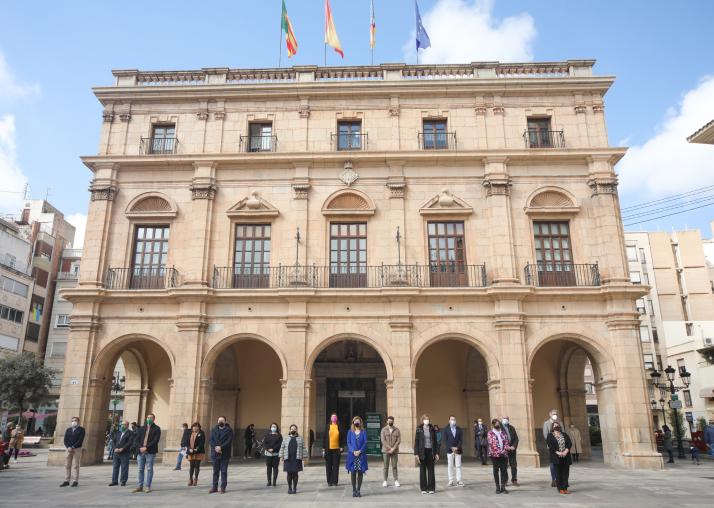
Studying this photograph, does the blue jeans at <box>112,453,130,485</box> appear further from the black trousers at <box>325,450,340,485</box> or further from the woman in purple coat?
the woman in purple coat

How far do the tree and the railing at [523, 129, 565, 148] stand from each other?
30.0 m

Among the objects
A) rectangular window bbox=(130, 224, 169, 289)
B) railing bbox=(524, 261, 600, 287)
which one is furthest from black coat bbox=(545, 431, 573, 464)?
rectangular window bbox=(130, 224, 169, 289)

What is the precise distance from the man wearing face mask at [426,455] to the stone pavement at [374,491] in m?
0.28

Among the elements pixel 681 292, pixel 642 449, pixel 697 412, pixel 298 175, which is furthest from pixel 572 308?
pixel 681 292

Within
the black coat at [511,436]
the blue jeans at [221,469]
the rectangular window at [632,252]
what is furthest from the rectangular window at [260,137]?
the rectangular window at [632,252]

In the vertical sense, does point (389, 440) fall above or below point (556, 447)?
above

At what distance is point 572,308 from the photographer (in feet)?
61.2

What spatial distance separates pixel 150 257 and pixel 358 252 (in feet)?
25.4

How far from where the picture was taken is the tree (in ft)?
102

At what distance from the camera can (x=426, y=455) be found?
11.8 meters

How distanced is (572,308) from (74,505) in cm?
1560

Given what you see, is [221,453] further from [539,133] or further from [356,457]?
[539,133]

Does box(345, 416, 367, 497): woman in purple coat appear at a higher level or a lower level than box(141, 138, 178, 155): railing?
lower

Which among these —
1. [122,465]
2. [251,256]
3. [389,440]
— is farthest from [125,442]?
[251,256]
